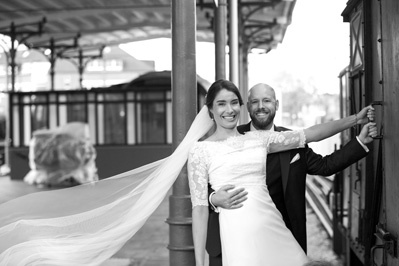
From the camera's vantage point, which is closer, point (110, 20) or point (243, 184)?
point (243, 184)

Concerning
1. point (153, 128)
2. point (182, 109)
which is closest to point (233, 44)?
point (182, 109)

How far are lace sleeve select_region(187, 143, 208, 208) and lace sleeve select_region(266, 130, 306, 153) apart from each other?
415mm

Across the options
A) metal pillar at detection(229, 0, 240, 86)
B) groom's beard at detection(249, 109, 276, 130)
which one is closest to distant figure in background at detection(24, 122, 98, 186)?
metal pillar at detection(229, 0, 240, 86)

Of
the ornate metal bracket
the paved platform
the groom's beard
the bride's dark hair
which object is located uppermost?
the bride's dark hair

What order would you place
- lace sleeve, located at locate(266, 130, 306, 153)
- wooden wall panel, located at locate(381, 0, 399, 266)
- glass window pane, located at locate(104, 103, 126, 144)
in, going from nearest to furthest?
wooden wall panel, located at locate(381, 0, 399, 266)
lace sleeve, located at locate(266, 130, 306, 153)
glass window pane, located at locate(104, 103, 126, 144)

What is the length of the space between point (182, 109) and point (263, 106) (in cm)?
63

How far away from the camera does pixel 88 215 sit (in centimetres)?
395

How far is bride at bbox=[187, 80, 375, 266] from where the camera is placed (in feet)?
10.9

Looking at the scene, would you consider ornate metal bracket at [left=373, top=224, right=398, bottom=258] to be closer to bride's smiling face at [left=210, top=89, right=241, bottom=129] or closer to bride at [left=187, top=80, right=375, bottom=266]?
bride at [left=187, top=80, right=375, bottom=266]

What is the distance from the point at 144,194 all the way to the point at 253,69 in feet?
129

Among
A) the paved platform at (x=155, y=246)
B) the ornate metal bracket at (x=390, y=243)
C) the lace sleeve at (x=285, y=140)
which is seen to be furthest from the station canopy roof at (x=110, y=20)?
the ornate metal bracket at (x=390, y=243)

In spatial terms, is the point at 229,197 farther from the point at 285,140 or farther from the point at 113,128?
the point at 113,128

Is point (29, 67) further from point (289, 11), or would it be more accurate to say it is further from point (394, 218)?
point (394, 218)

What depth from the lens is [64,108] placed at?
2183 cm
